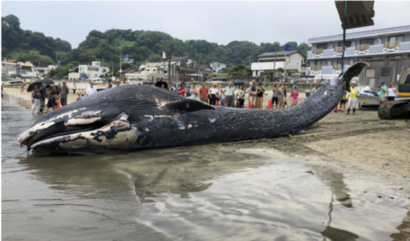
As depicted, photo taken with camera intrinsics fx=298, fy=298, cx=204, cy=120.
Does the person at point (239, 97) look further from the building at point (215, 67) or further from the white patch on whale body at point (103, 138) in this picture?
the building at point (215, 67)

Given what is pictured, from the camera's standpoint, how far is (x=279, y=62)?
224 ft

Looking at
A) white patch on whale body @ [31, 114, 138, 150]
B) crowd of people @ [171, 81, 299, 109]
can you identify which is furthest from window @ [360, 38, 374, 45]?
white patch on whale body @ [31, 114, 138, 150]

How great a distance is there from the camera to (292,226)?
2.26m

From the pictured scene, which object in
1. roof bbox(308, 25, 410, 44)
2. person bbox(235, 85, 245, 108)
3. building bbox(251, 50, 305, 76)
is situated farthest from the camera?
building bbox(251, 50, 305, 76)

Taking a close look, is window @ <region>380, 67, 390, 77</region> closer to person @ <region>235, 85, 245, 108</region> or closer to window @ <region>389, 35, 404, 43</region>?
person @ <region>235, 85, 245, 108</region>

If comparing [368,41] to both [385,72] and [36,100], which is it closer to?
[385,72]

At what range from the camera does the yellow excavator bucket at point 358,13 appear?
9.23 meters

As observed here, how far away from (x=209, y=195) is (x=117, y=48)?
166074mm

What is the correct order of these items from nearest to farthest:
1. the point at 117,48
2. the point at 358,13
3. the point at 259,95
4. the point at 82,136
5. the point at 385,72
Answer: the point at 82,136
the point at 358,13
the point at 259,95
the point at 385,72
the point at 117,48

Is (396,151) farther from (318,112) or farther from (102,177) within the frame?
(102,177)

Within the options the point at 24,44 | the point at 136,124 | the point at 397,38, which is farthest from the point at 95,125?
the point at 24,44

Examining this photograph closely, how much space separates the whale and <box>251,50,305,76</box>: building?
63706 millimetres

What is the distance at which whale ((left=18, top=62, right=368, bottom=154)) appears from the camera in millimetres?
4668

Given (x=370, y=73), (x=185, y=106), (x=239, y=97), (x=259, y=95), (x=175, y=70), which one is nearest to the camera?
(x=185, y=106)
